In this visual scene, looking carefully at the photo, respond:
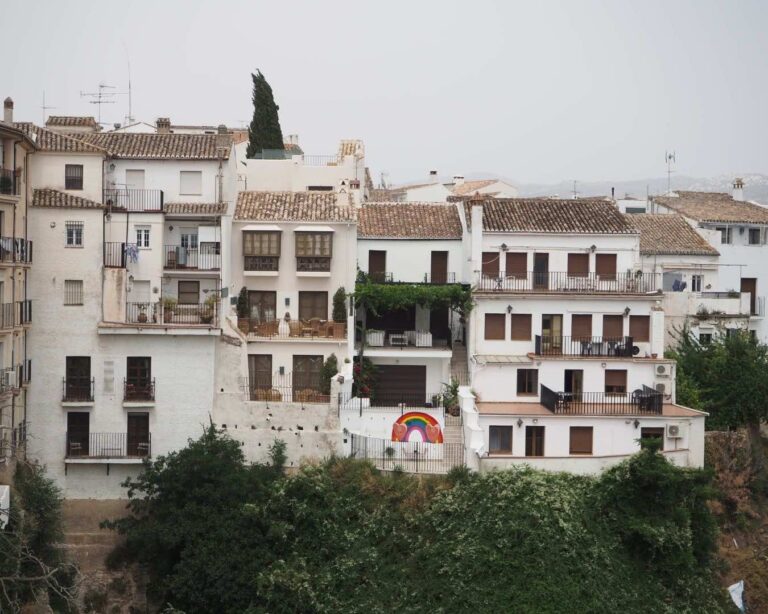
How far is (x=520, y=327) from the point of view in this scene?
42.8 meters

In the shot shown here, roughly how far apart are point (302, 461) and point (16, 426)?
9.46 meters

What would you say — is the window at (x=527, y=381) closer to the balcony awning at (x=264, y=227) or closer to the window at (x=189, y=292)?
the balcony awning at (x=264, y=227)

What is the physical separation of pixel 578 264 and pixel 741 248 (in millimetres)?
10516

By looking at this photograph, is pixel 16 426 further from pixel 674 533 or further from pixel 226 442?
pixel 674 533

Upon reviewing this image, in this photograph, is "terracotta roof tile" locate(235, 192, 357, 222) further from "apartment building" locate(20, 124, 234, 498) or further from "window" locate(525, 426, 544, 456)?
"window" locate(525, 426, 544, 456)

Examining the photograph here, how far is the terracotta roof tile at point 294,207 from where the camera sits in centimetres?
4262

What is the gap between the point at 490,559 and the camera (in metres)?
33.7

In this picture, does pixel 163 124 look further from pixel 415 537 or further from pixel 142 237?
pixel 415 537

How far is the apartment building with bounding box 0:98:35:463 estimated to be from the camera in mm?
34469

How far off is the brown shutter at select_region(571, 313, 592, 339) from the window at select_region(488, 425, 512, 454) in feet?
18.2

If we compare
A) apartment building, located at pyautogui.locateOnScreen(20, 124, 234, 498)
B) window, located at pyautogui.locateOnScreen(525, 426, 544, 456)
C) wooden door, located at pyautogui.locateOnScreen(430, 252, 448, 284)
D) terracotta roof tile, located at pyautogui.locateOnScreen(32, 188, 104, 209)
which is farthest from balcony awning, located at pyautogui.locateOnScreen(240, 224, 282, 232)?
window, located at pyautogui.locateOnScreen(525, 426, 544, 456)

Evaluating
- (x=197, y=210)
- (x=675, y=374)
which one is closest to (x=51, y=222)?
(x=197, y=210)

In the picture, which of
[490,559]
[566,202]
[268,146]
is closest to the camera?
[490,559]

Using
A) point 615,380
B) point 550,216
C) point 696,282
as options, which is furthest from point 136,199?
point 696,282
